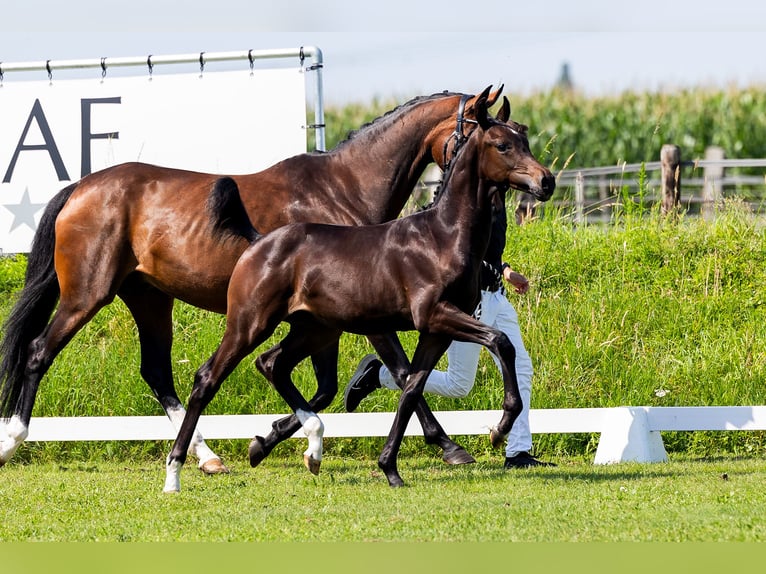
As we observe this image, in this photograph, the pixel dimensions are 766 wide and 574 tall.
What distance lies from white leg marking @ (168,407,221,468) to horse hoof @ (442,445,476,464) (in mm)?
1675

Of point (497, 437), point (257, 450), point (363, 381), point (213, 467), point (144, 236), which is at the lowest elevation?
point (213, 467)

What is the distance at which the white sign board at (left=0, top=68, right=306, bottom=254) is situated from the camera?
447 inches

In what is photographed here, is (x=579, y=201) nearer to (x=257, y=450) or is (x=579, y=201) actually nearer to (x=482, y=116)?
(x=257, y=450)

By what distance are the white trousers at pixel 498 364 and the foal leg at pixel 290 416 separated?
431 mm

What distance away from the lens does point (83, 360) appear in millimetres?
10336

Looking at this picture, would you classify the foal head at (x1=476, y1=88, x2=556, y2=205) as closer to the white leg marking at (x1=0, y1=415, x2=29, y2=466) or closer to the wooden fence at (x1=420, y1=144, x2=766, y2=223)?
the wooden fence at (x1=420, y1=144, x2=766, y2=223)

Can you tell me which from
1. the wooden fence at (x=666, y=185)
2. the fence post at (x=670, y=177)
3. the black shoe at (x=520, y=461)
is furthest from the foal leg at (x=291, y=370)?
the fence post at (x=670, y=177)

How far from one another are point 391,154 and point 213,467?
2578 mm

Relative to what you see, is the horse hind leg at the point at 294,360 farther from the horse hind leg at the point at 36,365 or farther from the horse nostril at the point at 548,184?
the horse nostril at the point at 548,184

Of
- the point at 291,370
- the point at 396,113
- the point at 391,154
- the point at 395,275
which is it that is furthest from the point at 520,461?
the point at 396,113

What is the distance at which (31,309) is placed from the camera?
823 cm

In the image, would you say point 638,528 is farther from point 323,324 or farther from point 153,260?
point 153,260

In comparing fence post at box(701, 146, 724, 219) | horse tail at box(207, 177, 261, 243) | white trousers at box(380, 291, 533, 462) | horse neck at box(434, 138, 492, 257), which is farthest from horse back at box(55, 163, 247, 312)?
fence post at box(701, 146, 724, 219)

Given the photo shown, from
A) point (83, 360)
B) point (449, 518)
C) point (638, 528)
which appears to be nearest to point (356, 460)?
point (83, 360)
